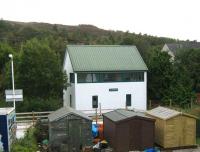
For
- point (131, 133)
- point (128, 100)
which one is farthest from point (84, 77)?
point (131, 133)

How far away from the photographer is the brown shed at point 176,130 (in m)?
20.3

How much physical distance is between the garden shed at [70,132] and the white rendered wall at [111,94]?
14.4m

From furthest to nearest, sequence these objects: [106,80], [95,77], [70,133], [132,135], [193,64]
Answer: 1. [193,64]
2. [106,80]
3. [95,77]
4. [132,135]
5. [70,133]

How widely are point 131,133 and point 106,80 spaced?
51.8 ft

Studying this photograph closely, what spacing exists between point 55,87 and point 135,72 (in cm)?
885

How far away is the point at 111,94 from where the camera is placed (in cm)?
3531

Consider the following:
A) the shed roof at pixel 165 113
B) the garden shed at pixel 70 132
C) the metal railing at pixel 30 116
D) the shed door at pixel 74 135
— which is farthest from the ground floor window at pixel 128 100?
the shed door at pixel 74 135

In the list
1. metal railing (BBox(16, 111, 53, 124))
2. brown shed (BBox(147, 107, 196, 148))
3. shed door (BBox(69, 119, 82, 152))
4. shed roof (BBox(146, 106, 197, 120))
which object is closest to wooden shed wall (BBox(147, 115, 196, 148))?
brown shed (BBox(147, 107, 196, 148))

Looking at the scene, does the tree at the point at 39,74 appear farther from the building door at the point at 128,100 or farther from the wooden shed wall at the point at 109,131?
the wooden shed wall at the point at 109,131

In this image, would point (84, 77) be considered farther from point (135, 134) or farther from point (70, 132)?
point (135, 134)

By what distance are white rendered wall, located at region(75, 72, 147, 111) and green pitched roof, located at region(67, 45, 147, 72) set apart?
1604mm

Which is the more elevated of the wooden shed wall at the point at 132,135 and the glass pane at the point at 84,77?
the glass pane at the point at 84,77

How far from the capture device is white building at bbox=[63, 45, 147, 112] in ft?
113

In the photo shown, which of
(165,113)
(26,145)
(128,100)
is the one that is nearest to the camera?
(26,145)
